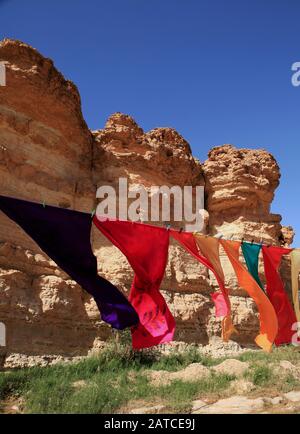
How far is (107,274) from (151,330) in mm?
6544

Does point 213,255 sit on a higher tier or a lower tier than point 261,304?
higher

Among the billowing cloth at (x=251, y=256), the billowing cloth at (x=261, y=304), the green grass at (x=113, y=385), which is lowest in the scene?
the green grass at (x=113, y=385)

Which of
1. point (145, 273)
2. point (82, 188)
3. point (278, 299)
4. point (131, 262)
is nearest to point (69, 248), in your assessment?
point (131, 262)

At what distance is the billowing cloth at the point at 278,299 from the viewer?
28.3ft

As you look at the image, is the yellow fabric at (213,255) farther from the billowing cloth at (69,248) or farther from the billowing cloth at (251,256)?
the billowing cloth at (69,248)

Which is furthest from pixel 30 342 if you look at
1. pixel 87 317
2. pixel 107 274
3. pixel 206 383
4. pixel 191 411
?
pixel 191 411

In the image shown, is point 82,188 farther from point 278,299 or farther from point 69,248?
point 278,299

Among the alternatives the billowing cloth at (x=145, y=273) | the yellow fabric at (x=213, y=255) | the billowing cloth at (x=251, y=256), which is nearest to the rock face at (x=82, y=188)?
the yellow fabric at (x=213, y=255)

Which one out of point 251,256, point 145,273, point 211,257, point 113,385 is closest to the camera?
point 145,273

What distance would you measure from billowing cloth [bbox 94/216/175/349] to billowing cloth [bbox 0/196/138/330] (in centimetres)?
35

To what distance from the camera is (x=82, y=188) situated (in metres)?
14.1

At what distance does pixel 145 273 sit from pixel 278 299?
3.60 meters

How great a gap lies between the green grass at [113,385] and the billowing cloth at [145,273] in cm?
133

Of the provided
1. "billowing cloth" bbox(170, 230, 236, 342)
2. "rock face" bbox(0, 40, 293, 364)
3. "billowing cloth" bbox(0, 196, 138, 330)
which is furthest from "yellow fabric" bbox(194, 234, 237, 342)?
"rock face" bbox(0, 40, 293, 364)
